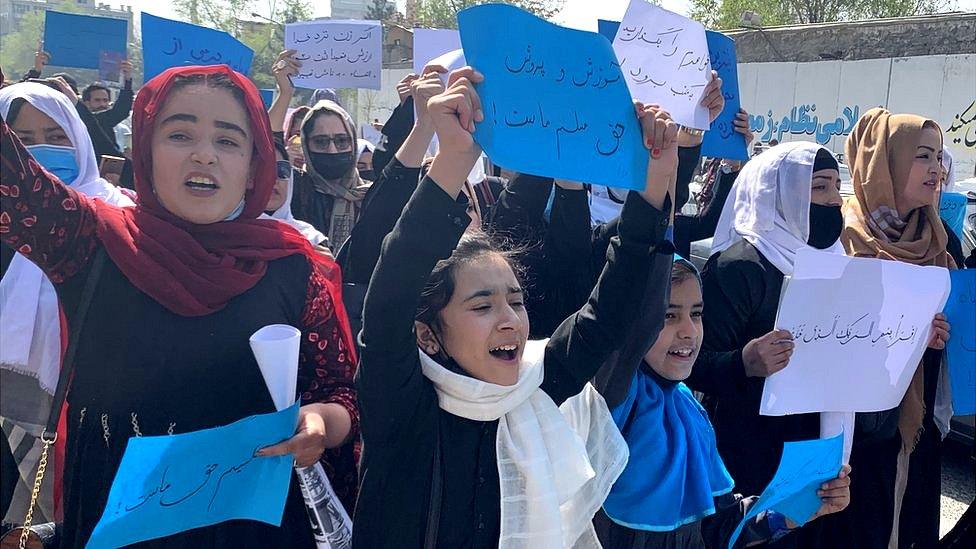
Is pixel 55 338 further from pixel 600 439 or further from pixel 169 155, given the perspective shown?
pixel 600 439

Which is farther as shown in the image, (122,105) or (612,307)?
(122,105)

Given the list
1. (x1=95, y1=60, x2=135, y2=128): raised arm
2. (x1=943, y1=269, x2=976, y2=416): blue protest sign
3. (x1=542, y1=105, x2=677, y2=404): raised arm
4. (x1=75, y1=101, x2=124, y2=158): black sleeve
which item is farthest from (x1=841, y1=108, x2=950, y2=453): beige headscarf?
(x1=95, y1=60, x2=135, y2=128): raised arm

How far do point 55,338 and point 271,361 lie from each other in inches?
43.4

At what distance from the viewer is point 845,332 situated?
2334mm

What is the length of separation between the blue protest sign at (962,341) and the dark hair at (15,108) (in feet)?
9.32

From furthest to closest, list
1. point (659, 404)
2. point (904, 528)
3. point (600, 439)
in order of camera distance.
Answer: point (904, 528) → point (659, 404) → point (600, 439)

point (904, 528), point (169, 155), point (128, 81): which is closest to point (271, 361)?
point (169, 155)

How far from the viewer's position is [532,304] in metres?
2.48

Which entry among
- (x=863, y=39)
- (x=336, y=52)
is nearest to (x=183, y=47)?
(x=336, y=52)

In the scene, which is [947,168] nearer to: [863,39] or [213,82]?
[213,82]

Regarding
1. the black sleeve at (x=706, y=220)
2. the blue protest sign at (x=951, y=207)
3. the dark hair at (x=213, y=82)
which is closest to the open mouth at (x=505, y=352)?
the dark hair at (x=213, y=82)

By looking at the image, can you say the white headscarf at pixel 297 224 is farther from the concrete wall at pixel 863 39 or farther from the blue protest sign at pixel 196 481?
the concrete wall at pixel 863 39

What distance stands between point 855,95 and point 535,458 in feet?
55.9

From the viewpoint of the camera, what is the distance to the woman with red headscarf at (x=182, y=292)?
1586mm
